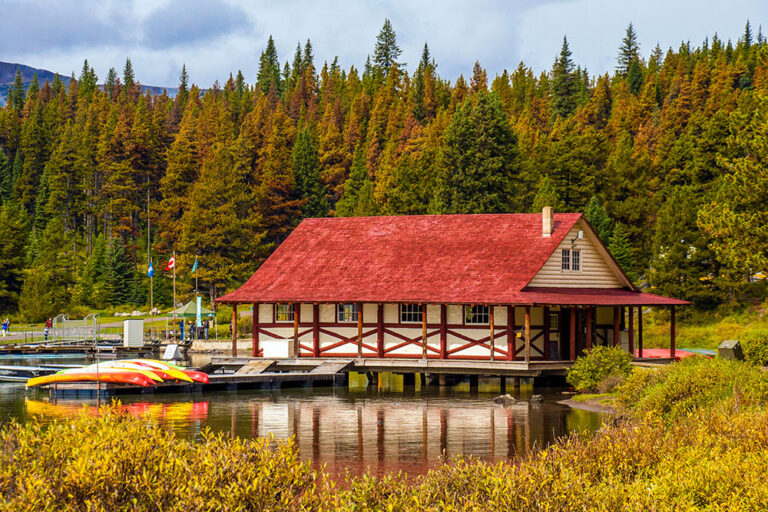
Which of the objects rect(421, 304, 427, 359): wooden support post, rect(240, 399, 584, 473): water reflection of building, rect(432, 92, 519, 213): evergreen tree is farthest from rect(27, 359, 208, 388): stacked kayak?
rect(432, 92, 519, 213): evergreen tree

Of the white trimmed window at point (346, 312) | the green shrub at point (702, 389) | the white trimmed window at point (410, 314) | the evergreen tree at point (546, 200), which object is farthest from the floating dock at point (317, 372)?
the evergreen tree at point (546, 200)

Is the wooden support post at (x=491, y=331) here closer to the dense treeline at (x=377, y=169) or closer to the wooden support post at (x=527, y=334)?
the wooden support post at (x=527, y=334)

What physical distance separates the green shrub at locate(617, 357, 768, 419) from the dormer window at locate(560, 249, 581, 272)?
13.6m

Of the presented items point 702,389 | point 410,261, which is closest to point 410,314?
point 410,261

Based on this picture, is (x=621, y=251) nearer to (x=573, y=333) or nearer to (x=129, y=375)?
(x=573, y=333)

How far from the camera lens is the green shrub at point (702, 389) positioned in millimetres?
20547

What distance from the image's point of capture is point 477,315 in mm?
37000

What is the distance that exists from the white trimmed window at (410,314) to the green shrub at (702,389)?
14.2m

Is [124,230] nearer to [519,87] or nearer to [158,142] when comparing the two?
[158,142]

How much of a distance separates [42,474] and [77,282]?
81.8 metres

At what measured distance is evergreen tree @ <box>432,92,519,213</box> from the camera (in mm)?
69375

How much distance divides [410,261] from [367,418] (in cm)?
1318

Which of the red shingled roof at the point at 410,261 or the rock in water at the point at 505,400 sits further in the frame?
the red shingled roof at the point at 410,261

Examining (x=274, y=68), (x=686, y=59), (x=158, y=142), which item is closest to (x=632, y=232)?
(x=158, y=142)
